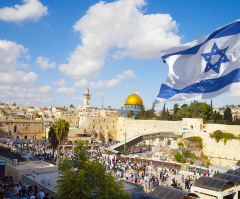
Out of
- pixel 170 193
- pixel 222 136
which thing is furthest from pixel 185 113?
pixel 170 193

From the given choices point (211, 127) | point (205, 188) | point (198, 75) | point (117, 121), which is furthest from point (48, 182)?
point (117, 121)

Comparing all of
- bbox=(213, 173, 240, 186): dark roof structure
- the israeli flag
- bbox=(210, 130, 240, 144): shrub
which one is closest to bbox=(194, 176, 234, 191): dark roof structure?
bbox=(213, 173, 240, 186): dark roof structure

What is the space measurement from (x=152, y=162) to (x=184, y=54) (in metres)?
15.7

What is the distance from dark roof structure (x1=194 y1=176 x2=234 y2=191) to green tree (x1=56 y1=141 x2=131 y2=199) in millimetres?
4493

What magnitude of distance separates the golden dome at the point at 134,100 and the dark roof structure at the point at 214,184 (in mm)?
54987

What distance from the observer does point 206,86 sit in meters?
5.80

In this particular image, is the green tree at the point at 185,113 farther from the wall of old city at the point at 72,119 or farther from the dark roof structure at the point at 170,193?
the dark roof structure at the point at 170,193

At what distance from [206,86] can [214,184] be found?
16.5 ft

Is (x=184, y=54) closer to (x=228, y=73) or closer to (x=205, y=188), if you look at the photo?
(x=228, y=73)

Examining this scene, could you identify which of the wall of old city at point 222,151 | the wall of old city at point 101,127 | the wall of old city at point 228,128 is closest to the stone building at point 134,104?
the wall of old city at point 101,127

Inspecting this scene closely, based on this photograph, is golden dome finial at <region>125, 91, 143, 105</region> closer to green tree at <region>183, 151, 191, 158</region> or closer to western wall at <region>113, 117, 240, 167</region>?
western wall at <region>113, 117, 240, 167</region>

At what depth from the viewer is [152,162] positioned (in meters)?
20.4

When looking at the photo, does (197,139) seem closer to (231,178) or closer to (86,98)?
(231,178)

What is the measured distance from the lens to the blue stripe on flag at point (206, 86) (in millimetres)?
5234
